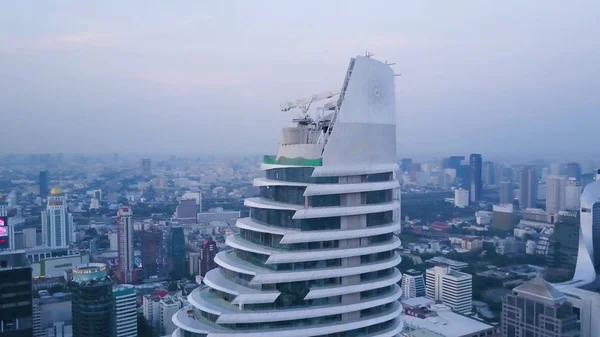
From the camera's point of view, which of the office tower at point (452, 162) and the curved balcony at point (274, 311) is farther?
the office tower at point (452, 162)

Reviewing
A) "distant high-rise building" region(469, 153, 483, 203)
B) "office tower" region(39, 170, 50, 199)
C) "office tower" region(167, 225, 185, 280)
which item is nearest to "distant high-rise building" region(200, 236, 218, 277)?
"office tower" region(167, 225, 185, 280)

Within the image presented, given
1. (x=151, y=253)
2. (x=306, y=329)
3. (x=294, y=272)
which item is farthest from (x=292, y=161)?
(x=151, y=253)

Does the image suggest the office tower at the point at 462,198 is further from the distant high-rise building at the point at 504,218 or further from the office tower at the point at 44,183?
the office tower at the point at 44,183

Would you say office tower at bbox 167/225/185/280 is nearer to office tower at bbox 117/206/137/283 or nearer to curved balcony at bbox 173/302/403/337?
office tower at bbox 117/206/137/283

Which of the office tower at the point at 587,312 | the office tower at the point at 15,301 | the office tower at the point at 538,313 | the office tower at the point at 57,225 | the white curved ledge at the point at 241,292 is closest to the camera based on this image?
the white curved ledge at the point at 241,292

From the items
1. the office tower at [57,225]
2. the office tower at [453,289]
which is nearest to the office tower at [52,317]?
the office tower at [57,225]

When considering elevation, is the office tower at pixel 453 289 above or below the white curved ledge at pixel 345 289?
below

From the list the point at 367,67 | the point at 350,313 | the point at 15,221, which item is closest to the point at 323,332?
the point at 350,313
